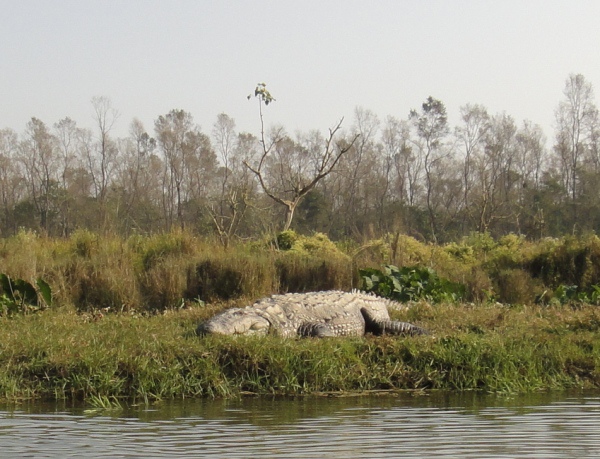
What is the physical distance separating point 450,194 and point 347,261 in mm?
37601

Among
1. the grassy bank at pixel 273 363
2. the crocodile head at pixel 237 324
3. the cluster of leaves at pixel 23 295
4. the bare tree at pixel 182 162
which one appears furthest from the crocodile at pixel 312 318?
the bare tree at pixel 182 162

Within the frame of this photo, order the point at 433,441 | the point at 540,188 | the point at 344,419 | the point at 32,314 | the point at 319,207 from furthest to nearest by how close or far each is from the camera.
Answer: the point at 540,188
the point at 319,207
the point at 32,314
the point at 344,419
the point at 433,441

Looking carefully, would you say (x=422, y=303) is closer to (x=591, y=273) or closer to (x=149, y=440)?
(x=591, y=273)

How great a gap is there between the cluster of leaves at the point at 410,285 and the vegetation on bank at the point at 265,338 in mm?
24

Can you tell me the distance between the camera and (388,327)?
9102 mm

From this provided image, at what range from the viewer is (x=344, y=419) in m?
5.58

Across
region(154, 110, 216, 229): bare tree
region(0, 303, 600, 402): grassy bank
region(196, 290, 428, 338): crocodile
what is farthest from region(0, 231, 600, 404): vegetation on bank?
region(154, 110, 216, 229): bare tree

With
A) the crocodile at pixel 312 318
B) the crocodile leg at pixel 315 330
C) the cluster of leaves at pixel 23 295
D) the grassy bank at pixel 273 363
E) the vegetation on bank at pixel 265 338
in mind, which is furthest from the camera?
the cluster of leaves at pixel 23 295

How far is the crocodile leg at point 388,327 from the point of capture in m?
8.68

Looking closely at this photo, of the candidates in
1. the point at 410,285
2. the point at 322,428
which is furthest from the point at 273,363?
the point at 410,285

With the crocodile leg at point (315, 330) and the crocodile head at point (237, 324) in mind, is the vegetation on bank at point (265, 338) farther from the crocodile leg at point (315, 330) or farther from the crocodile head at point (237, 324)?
the crocodile leg at point (315, 330)

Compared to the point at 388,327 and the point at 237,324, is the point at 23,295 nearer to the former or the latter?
the point at 237,324

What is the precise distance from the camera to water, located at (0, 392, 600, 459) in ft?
14.7

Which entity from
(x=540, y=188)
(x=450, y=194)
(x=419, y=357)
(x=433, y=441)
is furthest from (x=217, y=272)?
(x=450, y=194)
